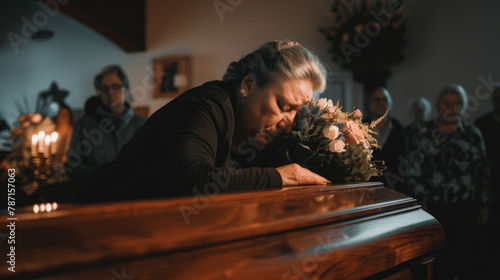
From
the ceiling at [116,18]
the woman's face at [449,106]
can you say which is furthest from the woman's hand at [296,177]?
the ceiling at [116,18]

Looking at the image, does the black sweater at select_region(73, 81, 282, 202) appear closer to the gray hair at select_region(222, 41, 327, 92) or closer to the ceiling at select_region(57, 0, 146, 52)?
the gray hair at select_region(222, 41, 327, 92)

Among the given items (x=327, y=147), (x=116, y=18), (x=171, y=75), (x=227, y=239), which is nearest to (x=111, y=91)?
(x=327, y=147)

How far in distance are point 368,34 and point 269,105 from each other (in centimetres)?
413

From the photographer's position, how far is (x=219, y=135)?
160 cm

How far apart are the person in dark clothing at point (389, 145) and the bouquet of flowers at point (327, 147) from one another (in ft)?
3.71

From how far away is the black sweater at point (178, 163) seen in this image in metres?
1.31

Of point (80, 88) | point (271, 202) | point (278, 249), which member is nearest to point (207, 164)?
point (271, 202)

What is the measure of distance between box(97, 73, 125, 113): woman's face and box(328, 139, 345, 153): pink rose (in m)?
2.13

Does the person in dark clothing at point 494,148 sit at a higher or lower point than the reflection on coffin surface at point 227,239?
lower

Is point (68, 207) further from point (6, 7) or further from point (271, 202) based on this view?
point (6, 7)

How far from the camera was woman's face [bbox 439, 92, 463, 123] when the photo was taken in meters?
3.45

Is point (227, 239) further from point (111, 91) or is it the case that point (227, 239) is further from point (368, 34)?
point (368, 34)

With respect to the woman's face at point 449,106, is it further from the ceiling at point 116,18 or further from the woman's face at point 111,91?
the ceiling at point 116,18

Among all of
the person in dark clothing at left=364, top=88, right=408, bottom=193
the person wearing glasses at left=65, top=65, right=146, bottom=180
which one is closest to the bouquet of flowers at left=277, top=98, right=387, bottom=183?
the person in dark clothing at left=364, top=88, right=408, bottom=193
